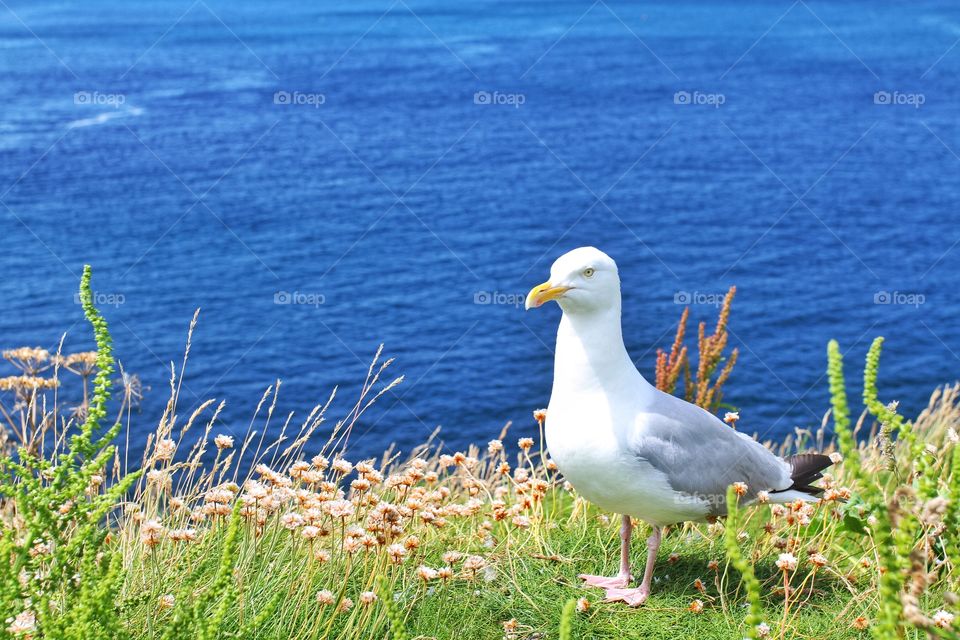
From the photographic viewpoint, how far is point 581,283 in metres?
5.07

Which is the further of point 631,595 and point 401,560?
point 631,595

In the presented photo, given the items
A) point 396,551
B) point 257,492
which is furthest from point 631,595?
point 257,492

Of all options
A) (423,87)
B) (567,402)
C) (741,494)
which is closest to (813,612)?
(741,494)

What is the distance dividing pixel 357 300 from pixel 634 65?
29242mm

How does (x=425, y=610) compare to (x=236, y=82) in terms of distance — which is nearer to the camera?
(x=425, y=610)

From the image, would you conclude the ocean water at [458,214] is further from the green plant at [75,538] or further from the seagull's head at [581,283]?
the green plant at [75,538]

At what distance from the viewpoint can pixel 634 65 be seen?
46.6m

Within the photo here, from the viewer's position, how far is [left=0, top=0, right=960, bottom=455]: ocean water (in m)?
19.4

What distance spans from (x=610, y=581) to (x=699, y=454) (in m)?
0.89

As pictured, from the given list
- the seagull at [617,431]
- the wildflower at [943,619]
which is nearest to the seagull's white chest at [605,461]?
the seagull at [617,431]

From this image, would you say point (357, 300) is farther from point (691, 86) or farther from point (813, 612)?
point (691, 86)

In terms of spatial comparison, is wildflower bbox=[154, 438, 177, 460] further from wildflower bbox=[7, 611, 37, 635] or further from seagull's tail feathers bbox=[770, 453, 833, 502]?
seagull's tail feathers bbox=[770, 453, 833, 502]

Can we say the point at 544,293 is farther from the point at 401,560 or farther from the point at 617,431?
the point at 401,560

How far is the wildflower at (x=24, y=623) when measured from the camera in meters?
3.90
